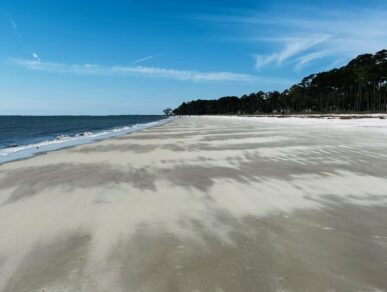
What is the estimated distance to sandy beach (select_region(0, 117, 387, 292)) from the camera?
3154 millimetres

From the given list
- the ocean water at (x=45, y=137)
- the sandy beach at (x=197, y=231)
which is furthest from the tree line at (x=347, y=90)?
the sandy beach at (x=197, y=231)

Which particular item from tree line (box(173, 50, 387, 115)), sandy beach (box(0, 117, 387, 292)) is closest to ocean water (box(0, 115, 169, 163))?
sandy beach (box(0, 117, 387, 292))

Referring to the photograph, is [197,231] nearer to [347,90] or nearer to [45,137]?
[45,137]

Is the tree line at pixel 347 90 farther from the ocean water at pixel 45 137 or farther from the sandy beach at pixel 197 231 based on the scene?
the sandy beach at pixel 197 231

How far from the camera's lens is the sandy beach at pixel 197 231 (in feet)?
10.3

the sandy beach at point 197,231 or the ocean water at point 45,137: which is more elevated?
the sandy beach at point 197,231

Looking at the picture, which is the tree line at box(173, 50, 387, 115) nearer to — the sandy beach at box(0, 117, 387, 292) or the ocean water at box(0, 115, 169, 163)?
the ocean water at box(0, 115, 169, 163)

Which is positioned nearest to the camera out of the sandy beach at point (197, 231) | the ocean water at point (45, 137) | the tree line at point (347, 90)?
the sandy beach at point (197, 231)

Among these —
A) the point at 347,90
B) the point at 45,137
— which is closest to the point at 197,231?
the point at 45,137

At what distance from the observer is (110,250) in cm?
384

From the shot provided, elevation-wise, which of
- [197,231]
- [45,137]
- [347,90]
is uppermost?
[347,90]

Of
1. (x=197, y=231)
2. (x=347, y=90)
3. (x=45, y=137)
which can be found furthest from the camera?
(x=347, y=90)

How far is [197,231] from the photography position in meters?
4.44

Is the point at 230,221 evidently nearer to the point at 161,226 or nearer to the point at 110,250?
the point at 161,226
